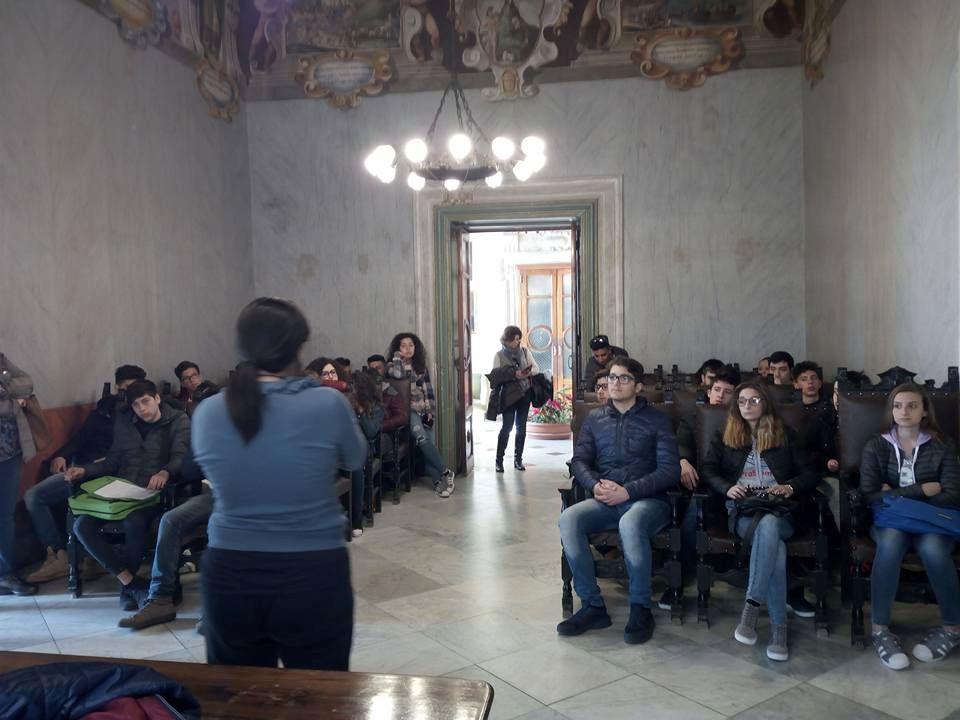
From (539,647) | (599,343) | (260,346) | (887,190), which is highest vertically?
(887,190)

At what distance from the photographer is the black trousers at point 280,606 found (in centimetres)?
214

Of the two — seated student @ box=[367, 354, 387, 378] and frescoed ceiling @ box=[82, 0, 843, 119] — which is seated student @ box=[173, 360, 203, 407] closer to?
seated student @ box=[367, 354, 387, 378]

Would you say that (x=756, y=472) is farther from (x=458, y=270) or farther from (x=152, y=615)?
(x=458, y=270)

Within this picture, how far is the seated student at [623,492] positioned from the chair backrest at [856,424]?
0.99 meters

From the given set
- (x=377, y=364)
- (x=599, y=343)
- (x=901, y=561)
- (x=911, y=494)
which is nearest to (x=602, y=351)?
(x=599, y=343)

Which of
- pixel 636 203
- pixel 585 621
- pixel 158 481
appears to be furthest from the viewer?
pixel 636 203

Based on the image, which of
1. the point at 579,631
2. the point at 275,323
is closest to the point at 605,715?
the point at 579,631

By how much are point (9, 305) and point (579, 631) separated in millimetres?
4505

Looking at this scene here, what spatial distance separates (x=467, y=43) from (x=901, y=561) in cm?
703

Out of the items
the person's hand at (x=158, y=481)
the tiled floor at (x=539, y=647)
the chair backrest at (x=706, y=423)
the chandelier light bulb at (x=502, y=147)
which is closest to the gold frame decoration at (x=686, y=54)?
the chandelier light bulb at (x=502, y=147)

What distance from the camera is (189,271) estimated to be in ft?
27.0

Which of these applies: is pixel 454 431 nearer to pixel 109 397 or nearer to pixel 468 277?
pixel 468 277

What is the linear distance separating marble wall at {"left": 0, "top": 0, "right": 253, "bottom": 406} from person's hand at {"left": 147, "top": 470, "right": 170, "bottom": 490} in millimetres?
1675

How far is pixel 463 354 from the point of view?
9.41 m
